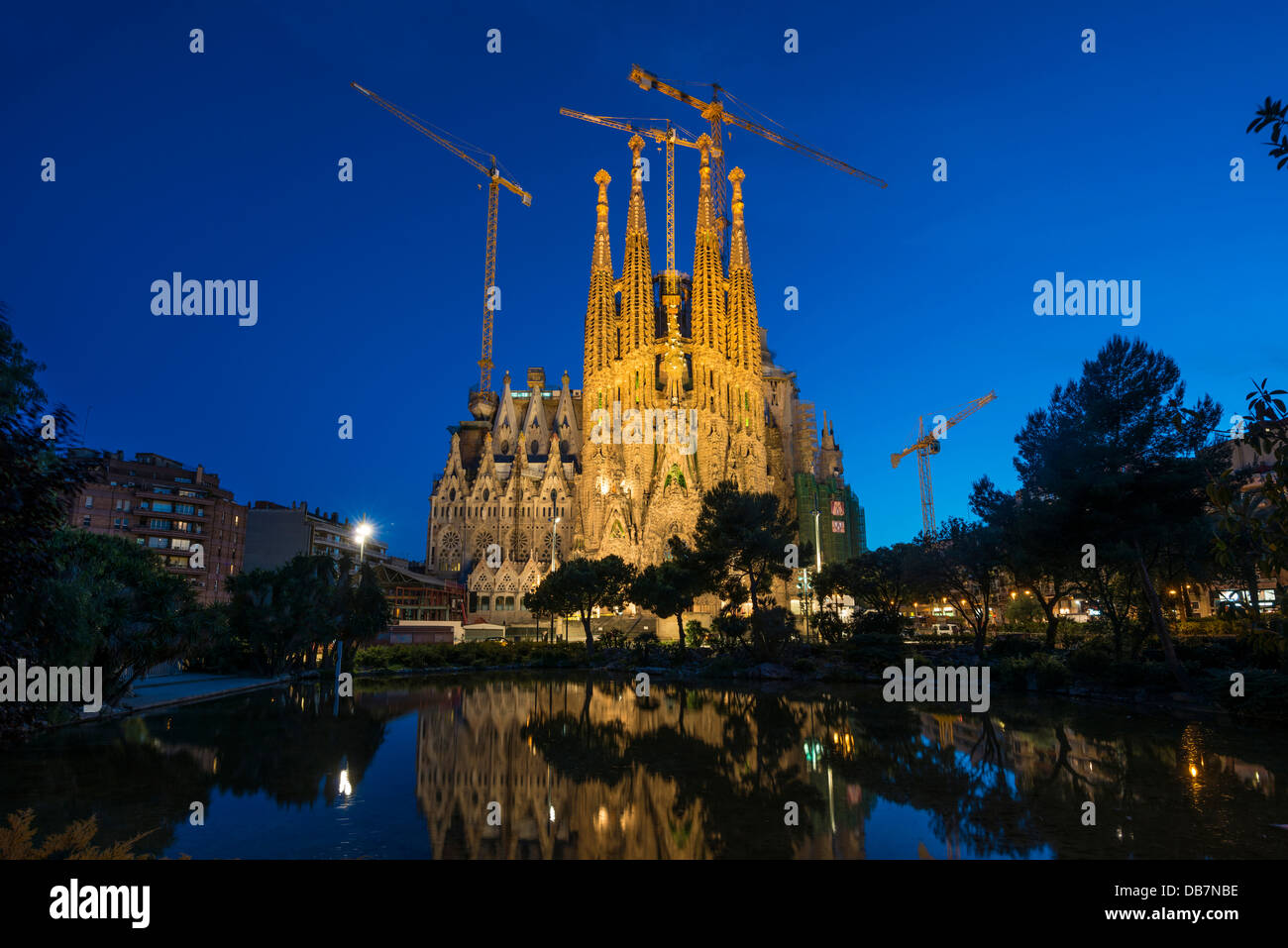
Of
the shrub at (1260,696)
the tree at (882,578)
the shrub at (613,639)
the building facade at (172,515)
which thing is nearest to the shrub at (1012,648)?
the tree at (882,578)

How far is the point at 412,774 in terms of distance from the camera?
1402cm

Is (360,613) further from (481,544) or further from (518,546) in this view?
(481,544)

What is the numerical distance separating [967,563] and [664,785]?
34.5m

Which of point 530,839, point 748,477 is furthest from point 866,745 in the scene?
point 748,477

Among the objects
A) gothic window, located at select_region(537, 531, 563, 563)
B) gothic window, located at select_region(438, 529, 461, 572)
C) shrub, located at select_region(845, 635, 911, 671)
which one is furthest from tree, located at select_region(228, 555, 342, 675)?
gothic window, located at select_region(438, 529, 461, 572)

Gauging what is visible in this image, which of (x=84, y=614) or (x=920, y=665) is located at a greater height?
(x=84, y=614)

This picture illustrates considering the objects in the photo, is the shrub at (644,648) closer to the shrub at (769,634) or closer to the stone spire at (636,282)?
the shrub at (769,634)

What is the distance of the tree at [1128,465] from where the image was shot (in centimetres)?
2766

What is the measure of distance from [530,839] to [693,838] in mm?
2340

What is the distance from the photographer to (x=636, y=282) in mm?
102188

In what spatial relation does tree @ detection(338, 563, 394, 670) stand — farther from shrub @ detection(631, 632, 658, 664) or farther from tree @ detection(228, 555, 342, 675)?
shrub @ detection(631, 632, 658, 664)

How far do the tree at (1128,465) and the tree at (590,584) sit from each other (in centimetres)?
2998

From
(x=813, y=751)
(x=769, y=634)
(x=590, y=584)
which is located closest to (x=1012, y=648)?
(x=769, y=634)
